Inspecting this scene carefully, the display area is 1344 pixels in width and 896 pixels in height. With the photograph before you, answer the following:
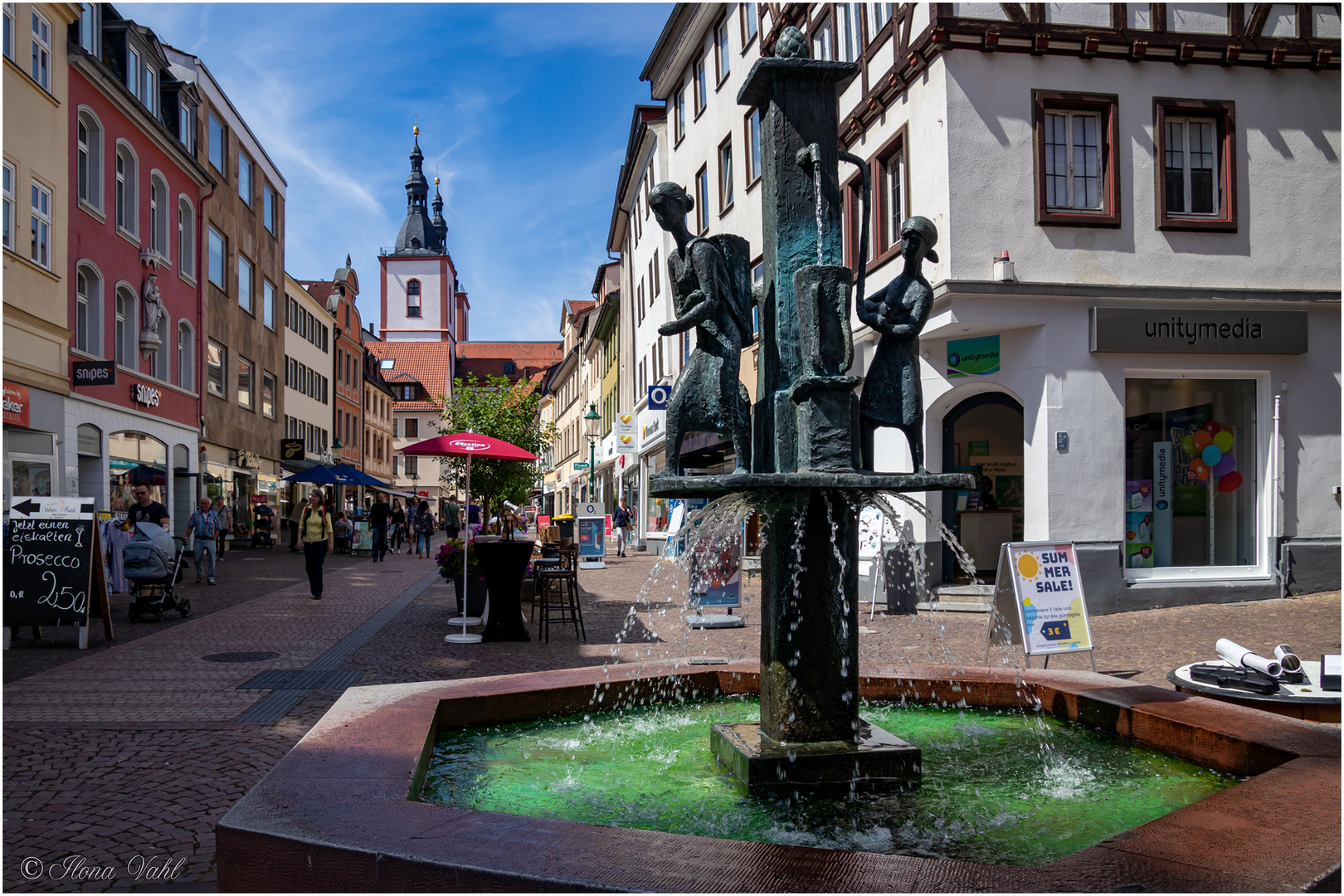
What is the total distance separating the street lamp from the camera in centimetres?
3607

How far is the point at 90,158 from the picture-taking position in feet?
70.9

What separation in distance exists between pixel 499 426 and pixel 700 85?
19.8m

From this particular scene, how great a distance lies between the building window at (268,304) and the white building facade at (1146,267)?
28197 millimetres

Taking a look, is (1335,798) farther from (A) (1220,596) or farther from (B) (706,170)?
(B) (706,170)

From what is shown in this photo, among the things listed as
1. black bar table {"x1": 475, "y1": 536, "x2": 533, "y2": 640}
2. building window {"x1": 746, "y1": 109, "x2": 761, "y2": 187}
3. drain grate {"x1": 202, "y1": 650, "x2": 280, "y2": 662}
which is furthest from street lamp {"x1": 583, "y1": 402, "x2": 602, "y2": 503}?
drain grate {"x1": 202, "y1": 650, "x2": 280, "y2": 662}

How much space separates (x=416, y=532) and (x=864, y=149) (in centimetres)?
2160

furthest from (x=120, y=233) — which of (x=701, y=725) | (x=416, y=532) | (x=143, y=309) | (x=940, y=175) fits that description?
(x=701, y=725)

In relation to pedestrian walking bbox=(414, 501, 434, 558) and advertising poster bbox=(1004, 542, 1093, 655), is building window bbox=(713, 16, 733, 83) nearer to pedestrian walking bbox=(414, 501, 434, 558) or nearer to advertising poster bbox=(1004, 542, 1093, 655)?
pedestrian walking bbox=(414, 501, 434, 558)

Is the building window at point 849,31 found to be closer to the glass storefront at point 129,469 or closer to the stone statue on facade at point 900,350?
the stone statue on facade at point 900,350

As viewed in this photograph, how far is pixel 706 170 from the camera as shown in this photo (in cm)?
2605

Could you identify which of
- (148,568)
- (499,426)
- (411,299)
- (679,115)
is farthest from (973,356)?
(411,299)

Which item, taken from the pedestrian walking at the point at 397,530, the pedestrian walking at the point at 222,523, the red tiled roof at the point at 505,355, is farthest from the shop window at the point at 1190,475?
the red tiled roof at the point at 505,355

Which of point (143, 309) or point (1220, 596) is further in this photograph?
point (143, 309)

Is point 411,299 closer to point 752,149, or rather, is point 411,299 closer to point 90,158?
point 90,158
